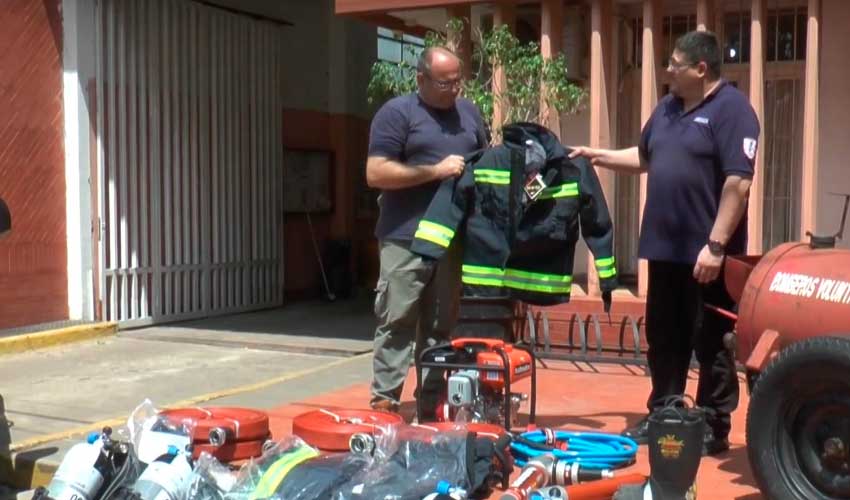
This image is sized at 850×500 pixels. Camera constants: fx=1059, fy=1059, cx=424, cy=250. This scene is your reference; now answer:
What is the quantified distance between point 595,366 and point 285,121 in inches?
262

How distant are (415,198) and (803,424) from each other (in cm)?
257

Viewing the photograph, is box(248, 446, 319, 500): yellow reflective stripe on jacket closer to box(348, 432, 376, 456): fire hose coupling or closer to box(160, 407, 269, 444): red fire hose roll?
box(348, 432, 376, 456): fire hose coupling

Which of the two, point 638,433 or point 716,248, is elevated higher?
point 716,248

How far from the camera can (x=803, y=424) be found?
14.1ft

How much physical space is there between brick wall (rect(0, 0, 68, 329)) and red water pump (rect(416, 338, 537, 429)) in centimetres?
567

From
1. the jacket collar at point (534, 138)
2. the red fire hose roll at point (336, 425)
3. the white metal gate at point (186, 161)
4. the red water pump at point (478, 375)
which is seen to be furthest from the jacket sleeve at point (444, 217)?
the white metal gate at point (186, 161)

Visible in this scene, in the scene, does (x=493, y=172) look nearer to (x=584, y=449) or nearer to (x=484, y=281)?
(x=484, y=281)

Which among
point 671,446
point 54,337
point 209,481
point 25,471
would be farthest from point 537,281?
point 54,337

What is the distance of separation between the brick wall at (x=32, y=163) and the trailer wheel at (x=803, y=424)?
755cm

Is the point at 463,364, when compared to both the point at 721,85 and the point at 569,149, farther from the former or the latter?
the point at 721,85

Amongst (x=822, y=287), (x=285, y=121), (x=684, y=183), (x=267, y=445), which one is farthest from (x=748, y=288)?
(x=285, y=121)

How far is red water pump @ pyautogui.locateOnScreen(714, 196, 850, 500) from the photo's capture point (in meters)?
4.16

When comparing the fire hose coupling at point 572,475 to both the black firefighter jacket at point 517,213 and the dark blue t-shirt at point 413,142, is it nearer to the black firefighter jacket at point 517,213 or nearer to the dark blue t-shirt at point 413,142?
the black firefighter jacket at point 517,213

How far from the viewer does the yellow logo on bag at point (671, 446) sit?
4.29 meters
